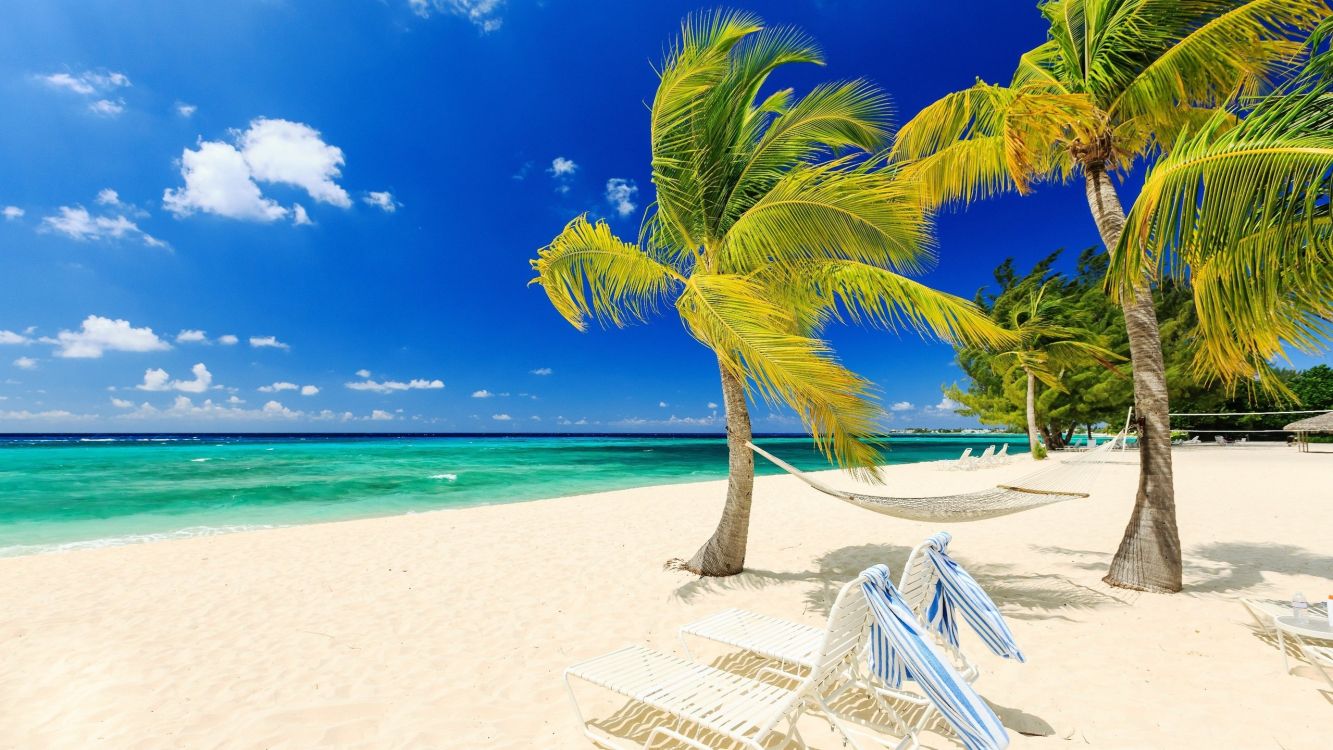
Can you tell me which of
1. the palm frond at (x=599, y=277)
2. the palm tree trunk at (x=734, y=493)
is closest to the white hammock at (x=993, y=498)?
the palm tree trunk at (x=734, y=493)

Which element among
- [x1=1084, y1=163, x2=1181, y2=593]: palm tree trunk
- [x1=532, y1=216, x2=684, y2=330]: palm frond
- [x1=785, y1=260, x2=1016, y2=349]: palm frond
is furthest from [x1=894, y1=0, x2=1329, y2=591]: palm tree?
[x1=532, y1=216, x2=684, y2=330]: palm frond

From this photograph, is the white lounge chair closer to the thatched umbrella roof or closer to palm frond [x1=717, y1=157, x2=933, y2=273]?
palm frond [x1=717, y1=157, x2=933, y2=273]

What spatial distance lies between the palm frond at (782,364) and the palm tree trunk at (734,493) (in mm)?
1155

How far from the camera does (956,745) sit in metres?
2.31

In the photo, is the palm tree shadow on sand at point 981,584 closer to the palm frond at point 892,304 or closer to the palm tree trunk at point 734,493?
the palm tree trunk at point 734,493

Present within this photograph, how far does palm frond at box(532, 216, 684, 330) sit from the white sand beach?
2353 millimetres

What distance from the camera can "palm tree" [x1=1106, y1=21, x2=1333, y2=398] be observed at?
2141 millimetres

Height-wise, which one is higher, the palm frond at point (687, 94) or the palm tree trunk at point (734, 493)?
the palm frond at point (687, 94)

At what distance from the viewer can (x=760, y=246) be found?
4.27 m

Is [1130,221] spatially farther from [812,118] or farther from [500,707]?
[500,707]

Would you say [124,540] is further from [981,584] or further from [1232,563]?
[1232,563]

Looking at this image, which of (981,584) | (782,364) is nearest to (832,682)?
(782,364)

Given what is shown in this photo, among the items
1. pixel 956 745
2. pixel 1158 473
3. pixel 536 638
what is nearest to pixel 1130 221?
pixel 956 745

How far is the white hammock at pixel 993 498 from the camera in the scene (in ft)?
12.7
